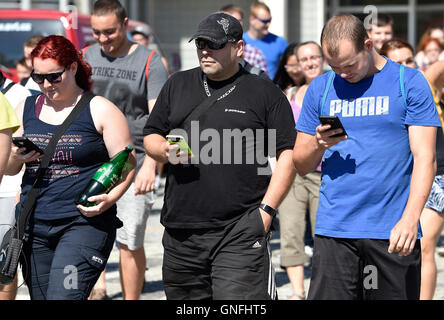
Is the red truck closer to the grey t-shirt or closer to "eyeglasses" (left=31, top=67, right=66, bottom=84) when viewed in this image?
the grey t-shirt

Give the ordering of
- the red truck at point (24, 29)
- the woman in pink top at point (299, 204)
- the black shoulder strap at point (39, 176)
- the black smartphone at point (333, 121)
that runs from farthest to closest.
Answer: the red truck at point (24, 29), the woman in pink top at point (299, 204), the black shoulder strap at point (39, 176), the black smartphone at point (333, 121)

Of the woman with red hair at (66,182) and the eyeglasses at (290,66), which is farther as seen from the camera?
the eyeglasses at (290,66)

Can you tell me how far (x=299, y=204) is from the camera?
24.2 feet

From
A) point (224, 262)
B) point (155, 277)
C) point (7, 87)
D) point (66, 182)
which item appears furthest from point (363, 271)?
point (155, 277)

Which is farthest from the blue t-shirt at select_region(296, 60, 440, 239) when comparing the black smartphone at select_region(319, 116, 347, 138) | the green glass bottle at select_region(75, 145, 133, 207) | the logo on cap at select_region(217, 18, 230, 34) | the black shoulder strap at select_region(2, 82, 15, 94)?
the black shoulder strap at select_region(2, 82, 15, 94)

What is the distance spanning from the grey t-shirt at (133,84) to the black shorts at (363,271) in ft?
7.58

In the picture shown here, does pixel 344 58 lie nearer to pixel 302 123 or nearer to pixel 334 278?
pixel 302 123

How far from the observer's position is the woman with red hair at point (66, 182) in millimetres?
4684

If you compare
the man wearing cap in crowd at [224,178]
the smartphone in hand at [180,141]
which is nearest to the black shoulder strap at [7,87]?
the man wearing cap in crowd at [224,178]

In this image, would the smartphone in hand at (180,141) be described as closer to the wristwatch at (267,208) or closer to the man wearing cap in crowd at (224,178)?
the man wearing cap in crowd at (224,178)

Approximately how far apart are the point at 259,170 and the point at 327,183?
0.41 metres

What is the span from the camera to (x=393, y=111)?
424 cm

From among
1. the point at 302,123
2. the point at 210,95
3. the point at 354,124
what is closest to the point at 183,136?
the point at 210,95
